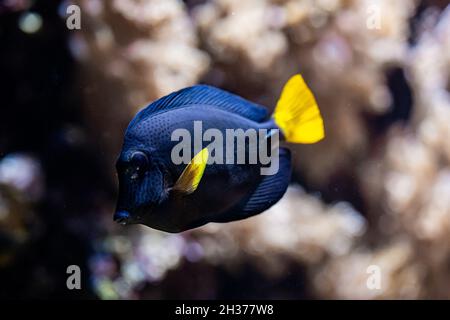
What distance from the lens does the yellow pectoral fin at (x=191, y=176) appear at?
3.06ft

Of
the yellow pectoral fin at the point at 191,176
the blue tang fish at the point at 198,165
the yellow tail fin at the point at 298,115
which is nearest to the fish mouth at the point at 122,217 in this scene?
the blue tang fish at the point at 198,165

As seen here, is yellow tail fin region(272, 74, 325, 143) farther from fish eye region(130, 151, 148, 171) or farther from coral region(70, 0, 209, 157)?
coral region(70, 0, 209, 157)

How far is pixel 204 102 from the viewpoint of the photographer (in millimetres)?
1102

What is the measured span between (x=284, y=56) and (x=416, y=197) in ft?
3.11

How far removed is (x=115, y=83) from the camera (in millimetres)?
1942

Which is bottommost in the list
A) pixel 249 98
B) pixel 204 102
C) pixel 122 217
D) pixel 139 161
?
pixel 122 217

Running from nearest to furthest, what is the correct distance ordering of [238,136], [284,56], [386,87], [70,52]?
[238,136]
[70,52]
[284,56]
[386,87]

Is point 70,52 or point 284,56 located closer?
point 70,52

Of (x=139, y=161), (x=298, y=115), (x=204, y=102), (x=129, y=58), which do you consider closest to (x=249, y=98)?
(x=129, y=58)

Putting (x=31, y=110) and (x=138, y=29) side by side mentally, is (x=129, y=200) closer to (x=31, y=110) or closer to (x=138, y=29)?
(x=138, y=29)

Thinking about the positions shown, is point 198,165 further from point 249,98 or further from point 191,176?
point 249,98

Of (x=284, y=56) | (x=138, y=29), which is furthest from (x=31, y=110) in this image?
(x=284, y=56)

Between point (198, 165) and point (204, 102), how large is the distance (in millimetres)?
221

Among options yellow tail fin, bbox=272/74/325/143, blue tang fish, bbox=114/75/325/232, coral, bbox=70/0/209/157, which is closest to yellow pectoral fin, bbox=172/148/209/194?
blue tang fish, bbox=114/75/325/232
